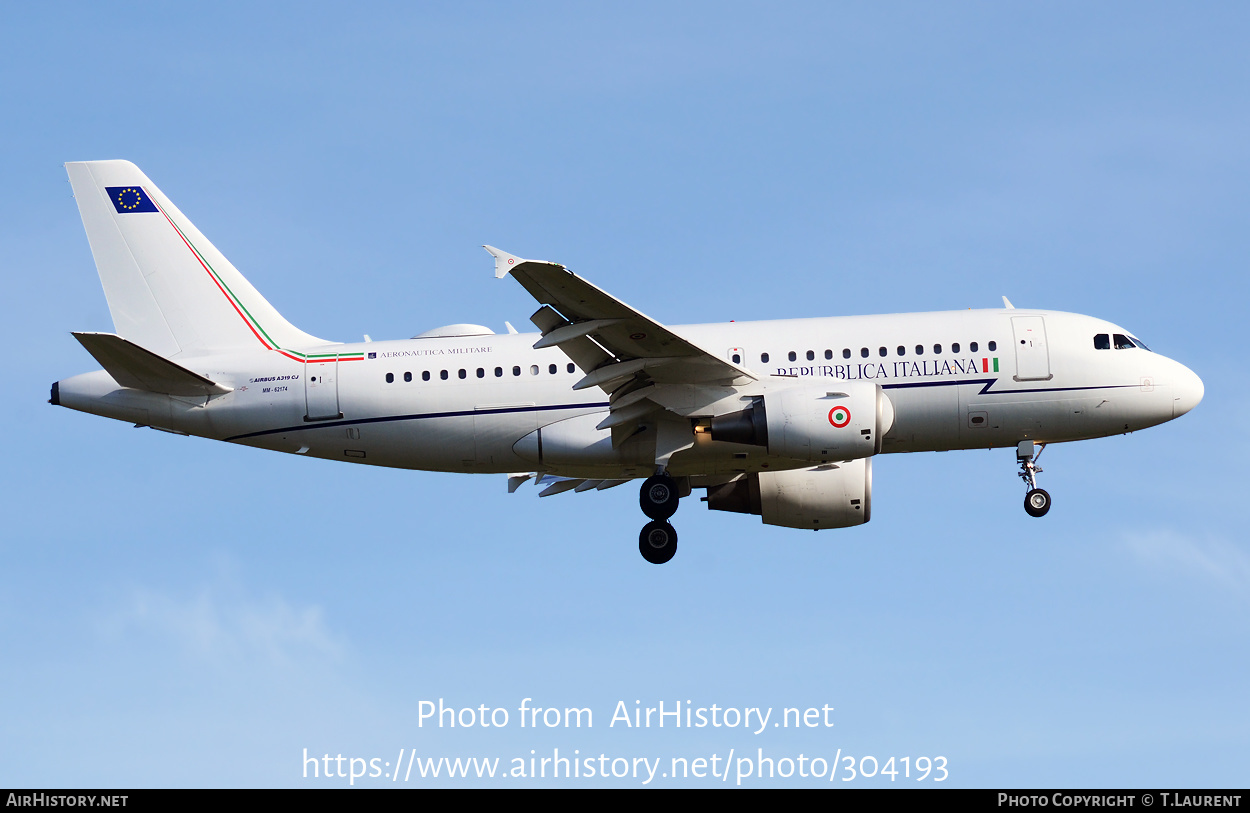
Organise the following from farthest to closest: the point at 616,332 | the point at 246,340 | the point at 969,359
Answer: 1. the point at 246,340
2. the point at 969,359
3. the point at 616,332

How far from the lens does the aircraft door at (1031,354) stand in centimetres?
3058

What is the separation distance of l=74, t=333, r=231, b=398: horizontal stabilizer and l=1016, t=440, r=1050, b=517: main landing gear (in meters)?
18.1

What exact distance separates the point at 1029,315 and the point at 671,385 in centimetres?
849

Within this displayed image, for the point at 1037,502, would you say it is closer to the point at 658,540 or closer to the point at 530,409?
the point at 658,540

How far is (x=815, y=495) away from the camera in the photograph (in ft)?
108

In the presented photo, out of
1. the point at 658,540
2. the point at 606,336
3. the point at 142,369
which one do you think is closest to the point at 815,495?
the point at 658,540

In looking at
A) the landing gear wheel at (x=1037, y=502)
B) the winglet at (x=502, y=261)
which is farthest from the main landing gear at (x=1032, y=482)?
the winglet at (x=502, y=261)

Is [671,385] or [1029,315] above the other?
[1029,315]

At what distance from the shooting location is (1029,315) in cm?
3134

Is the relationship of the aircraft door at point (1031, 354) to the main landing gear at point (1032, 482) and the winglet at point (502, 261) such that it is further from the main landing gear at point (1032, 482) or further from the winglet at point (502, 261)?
the winglet at point (502, 261)

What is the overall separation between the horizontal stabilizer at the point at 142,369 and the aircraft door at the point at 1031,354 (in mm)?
17754

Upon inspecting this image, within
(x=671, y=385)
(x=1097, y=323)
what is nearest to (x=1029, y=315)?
(x=1097, y=323)

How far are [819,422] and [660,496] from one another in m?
4.11

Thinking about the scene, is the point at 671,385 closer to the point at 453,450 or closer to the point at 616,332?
the point at 616,332
